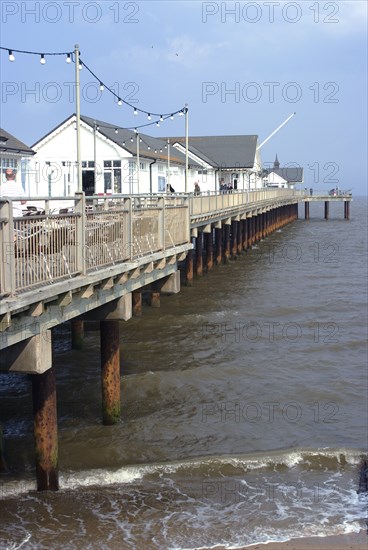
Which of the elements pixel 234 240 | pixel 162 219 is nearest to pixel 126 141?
pixel 234 240

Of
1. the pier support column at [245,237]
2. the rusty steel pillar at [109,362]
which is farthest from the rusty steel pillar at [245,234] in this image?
the rusty steel pillar at [109,362]

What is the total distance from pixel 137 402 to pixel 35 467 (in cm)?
360

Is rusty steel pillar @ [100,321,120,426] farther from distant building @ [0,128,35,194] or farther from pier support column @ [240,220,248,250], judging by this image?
pier support column @ [240,220,248,250]

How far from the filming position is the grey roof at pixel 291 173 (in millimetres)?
110738

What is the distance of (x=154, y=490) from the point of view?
9992mm

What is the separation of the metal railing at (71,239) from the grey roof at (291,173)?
9952 cm

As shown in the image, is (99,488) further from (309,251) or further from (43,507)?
(309,251)

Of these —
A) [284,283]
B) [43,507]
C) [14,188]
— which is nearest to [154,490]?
[43,507]

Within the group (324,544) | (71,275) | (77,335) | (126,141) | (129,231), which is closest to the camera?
(324,544)

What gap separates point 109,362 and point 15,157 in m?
19.7

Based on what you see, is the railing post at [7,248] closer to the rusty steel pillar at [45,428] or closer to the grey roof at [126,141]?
the rusty steel pillar at [45,428]

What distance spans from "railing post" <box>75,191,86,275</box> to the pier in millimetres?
13

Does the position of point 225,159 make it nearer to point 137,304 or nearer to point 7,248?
point 137,304

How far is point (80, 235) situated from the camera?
9.33 m
